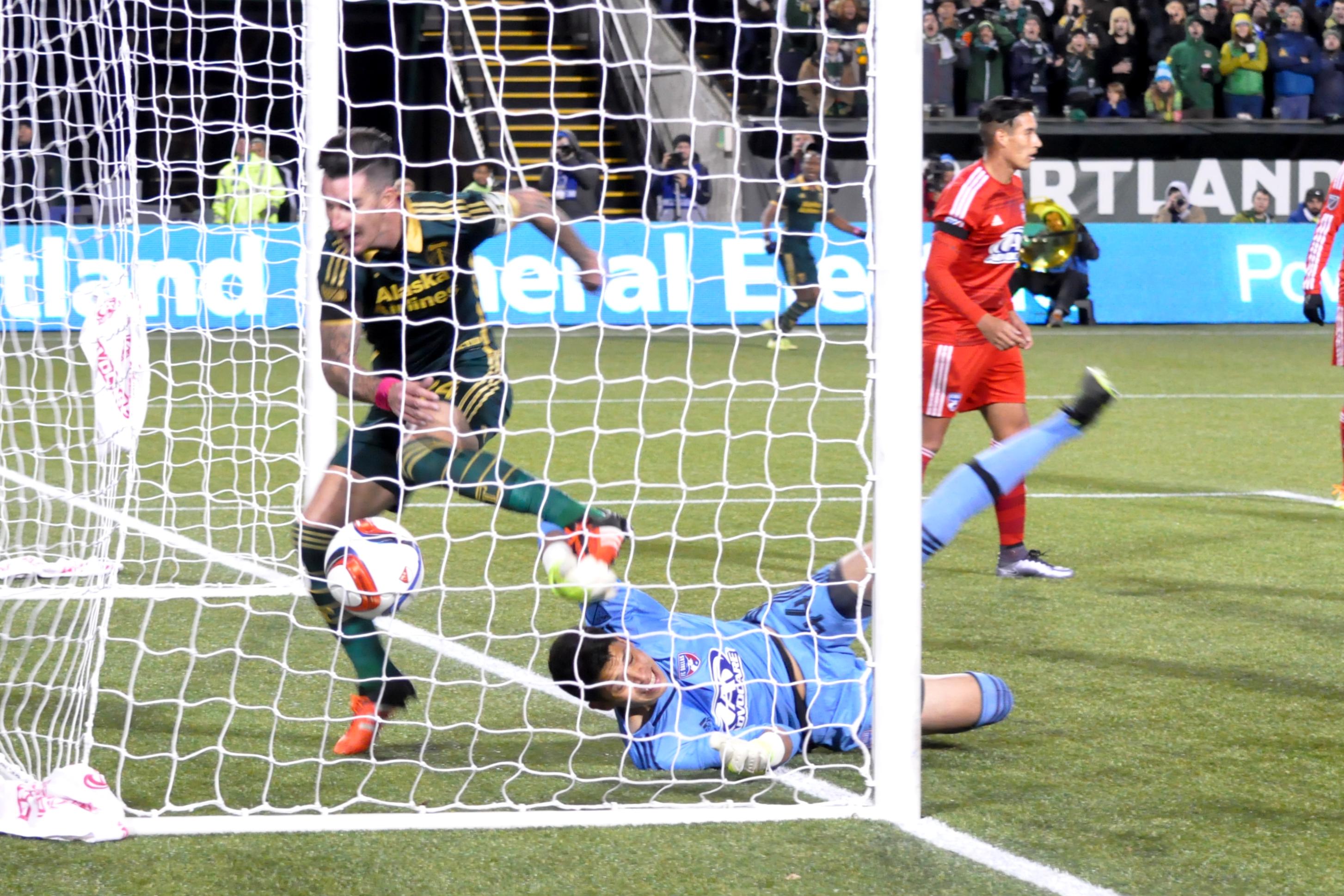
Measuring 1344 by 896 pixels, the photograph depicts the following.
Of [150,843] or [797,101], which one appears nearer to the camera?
[150,843]

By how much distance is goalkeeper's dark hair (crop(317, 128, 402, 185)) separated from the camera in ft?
12.7

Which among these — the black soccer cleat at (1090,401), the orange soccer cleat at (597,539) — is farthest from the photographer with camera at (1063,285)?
the orange soccer cleat at (597,539)

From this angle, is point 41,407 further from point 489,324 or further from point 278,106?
point 489,324

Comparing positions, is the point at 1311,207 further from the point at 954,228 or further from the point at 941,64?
the point at 954,228

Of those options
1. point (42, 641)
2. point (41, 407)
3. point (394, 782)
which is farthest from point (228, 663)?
point (41, 407)

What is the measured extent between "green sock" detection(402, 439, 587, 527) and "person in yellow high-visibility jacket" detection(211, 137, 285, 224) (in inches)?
75.3

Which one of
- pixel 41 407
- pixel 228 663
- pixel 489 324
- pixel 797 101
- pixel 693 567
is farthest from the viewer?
pixel 797 101

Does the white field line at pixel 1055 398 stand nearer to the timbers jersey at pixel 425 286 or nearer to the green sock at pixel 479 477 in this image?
the timbers jersey at pixel 425 286

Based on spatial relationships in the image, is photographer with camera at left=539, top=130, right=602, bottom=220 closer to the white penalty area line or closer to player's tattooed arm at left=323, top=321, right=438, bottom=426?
player's tattooed arm at left=323, top=321, right=438, bottom=426

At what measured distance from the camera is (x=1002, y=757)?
3.84 m

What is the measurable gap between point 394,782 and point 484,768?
216mm

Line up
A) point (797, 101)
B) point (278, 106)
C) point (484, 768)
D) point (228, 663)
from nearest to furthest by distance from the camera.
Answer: point (484, 768), point (228, 663), point (278, 106), point (797, 101)

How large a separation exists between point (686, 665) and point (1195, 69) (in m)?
19.3

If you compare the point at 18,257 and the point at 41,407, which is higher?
the point at 18,257
